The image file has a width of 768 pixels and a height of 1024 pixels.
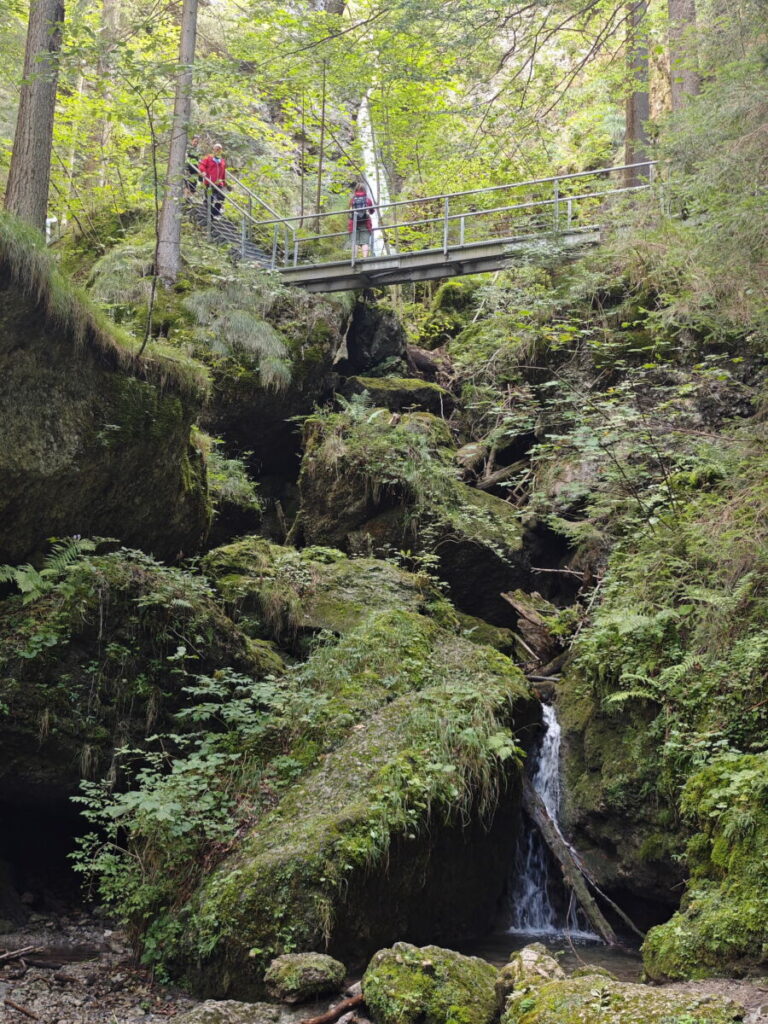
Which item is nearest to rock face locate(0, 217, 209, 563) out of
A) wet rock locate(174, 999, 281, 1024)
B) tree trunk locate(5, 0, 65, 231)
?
tree trunk locate(5, 0, 65, 231)

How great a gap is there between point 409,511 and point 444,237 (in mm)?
6415

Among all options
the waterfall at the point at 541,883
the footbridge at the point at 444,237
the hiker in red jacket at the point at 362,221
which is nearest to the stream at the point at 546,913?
the waterfall at the point at 541,883

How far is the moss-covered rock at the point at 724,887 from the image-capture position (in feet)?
16.3

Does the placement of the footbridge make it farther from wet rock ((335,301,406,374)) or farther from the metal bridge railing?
wet rock ((335,301,406,374))

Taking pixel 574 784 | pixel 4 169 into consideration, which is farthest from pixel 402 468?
pixel 4 169

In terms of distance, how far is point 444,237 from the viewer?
1573 cm

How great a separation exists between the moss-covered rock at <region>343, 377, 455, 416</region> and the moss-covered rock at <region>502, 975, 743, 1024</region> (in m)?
11.7

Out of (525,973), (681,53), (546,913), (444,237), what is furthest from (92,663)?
(681,53)

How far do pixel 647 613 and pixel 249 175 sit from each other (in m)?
15.2

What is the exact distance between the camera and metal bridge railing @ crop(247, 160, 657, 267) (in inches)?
617

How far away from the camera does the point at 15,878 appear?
23.3ft

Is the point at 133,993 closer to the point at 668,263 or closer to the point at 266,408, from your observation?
the point at 266,408

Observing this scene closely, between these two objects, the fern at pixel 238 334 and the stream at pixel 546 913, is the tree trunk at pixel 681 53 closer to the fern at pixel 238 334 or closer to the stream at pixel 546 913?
the fern at pixel 238 334

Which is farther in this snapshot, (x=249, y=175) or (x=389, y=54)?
(x=249, y=175)
